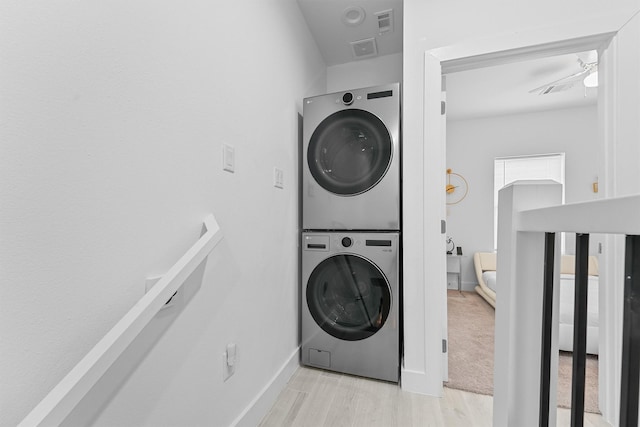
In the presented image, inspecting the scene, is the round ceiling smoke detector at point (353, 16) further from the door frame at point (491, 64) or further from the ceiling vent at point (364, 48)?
the door frame at point (491, 64)

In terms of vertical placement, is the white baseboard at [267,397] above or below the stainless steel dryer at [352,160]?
below

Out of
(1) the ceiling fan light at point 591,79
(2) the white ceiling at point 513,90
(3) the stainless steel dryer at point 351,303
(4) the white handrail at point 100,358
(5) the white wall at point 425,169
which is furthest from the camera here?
(2) the white ceiling at point 513,90

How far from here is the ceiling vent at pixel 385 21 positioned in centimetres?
203

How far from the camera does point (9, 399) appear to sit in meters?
0.56

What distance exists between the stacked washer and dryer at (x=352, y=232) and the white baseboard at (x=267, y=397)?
0.15 meters

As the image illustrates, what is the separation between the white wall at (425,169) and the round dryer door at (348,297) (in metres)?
0.18

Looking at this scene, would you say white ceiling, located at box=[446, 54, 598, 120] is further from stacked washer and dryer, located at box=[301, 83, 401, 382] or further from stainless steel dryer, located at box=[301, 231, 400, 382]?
stainless steel dryer, located at box=[301, 231, 400, 382]


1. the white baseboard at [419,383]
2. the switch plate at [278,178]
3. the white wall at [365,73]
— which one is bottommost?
the white baseboard at [419,383]

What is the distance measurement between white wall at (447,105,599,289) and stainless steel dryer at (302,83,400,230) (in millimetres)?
3219

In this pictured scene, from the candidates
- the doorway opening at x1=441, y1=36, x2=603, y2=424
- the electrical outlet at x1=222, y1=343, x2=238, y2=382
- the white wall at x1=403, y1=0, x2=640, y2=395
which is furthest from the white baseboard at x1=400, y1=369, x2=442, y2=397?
the doorway opening at x1=441, y1=36, x2=603, y2=424

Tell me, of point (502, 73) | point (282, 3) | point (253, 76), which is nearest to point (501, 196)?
point (253, 76)

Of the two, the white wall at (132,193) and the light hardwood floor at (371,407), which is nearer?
the white wall at (132,193)

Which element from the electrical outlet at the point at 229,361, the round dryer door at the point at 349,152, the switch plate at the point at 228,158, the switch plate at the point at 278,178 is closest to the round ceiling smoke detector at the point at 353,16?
the round dryer door at the point at 349,152

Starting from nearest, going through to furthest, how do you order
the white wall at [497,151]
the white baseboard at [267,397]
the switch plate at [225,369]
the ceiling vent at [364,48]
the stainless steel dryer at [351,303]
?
the switch plate at [225,369]
the white baseboard at [267,397]
the stainless steel dryer at [351,303]
the ceiling vent at [364,48]
the white wall at [497,151]
